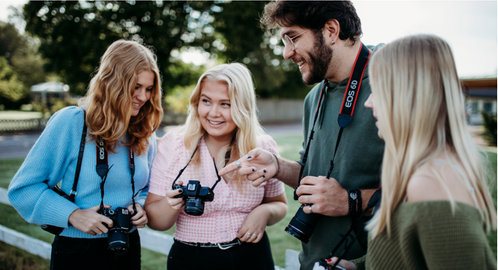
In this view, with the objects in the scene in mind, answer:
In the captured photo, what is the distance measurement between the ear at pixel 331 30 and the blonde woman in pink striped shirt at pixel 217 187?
2.17 ft

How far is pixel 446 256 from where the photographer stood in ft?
3.37

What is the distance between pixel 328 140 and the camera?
79.0 inches

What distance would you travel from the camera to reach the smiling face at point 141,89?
7.93 feet

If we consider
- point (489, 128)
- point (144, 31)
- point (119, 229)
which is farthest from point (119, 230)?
point (144, 31)

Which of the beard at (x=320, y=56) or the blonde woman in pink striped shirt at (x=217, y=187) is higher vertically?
the beard at (x=320, y=56)

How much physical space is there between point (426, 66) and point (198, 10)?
67.1 feet

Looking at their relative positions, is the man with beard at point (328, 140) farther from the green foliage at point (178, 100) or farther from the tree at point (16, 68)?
the tree at point (16, 68)

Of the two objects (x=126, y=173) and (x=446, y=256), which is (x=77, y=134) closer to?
(x=126, y=173)

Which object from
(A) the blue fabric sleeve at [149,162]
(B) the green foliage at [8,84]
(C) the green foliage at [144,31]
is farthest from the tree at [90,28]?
(B) the green foliage at [8,84]

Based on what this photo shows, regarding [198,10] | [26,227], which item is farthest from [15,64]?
[26,227]

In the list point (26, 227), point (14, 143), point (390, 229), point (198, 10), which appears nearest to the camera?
point (390, 229)

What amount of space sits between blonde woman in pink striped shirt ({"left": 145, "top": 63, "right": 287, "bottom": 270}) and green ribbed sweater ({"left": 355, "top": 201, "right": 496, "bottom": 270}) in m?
1.17

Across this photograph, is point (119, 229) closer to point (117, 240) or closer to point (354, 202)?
point (117, 240)

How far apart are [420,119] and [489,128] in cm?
1594
